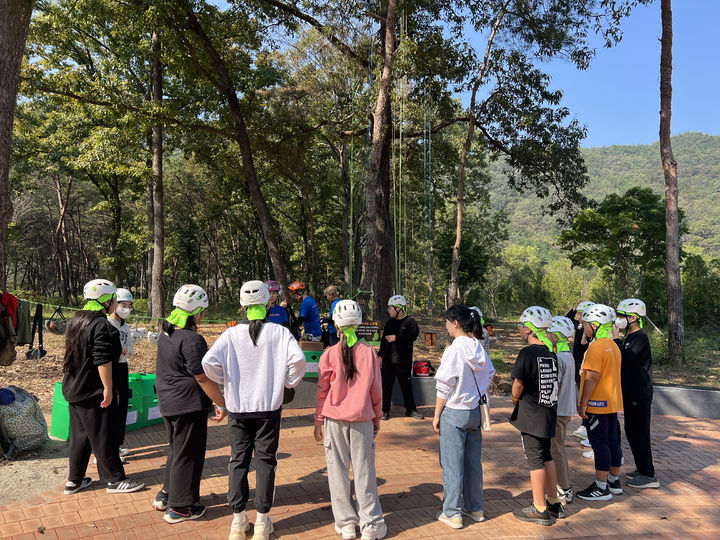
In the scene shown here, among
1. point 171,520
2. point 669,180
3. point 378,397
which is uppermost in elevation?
point 669,180

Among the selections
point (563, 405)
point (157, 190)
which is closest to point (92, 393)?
point (563, 405)

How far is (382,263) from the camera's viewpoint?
14648 millimetres

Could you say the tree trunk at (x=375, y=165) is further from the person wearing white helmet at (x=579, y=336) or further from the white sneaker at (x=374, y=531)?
the white sneaker at (x=374, y=531)

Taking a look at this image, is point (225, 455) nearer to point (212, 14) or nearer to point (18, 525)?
point (18, 525)

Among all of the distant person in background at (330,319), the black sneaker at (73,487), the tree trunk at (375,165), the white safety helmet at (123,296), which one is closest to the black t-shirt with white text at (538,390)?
the black sneaker at (73,487)

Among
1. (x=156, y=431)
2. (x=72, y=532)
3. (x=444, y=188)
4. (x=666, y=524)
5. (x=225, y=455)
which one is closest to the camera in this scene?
(x=72, y=532)

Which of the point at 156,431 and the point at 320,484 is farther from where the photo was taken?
the point at 156,431

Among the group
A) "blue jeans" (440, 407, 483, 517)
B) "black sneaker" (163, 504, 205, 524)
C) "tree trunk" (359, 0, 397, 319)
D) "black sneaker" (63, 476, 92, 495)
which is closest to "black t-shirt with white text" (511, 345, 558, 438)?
"blue jeans" (440, 407, 483, 517)

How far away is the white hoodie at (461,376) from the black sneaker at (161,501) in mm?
2539

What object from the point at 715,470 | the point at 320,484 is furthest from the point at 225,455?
the point at 715,470

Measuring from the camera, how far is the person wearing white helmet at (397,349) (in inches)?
297

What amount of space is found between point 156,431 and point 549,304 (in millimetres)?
46234

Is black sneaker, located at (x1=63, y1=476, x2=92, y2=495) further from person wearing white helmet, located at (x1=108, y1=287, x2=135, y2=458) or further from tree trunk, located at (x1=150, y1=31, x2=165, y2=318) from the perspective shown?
tree trunk, located at (x1=150, y1=31, x2=165, y2=318)

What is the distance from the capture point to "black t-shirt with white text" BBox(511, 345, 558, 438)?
438 centimetres
